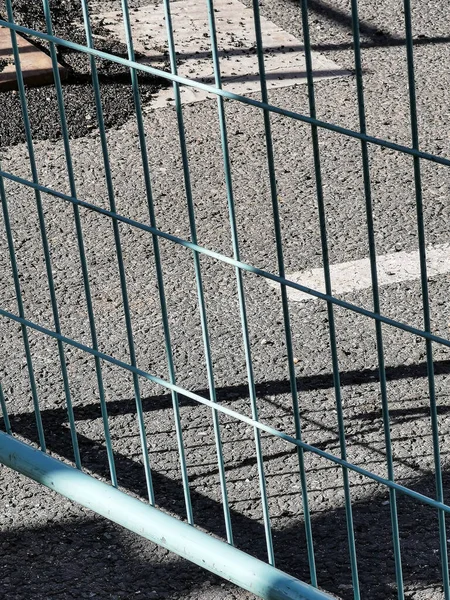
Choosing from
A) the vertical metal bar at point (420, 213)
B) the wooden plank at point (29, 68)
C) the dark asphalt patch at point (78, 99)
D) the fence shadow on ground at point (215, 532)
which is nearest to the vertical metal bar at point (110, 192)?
the fence shadow on ground at point (215, 532)

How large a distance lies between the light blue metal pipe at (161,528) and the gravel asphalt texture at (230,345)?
39 centimetres

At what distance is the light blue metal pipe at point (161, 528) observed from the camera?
88.7 inches

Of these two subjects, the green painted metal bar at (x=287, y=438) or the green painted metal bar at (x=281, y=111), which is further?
the green painted metal bar at (x=287, y=438)

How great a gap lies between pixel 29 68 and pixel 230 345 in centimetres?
280

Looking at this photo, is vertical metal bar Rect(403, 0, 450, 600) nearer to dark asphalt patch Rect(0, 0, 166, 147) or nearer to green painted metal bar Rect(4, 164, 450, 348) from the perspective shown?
green painted metal bar Rect(4, 164, 450, 348)

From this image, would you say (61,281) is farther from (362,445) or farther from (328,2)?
(328,2)

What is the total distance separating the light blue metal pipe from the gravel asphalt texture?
1.27 feet

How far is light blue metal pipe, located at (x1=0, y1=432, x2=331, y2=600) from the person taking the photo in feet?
7.39

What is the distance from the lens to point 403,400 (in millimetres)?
3488

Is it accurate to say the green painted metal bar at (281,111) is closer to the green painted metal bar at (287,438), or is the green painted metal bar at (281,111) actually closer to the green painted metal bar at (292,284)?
the green painted metal bar at (292,284)

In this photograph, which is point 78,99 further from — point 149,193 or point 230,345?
point 149,193

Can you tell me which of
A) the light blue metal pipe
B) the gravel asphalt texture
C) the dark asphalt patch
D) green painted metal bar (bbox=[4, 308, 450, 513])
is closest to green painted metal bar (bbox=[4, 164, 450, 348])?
green painted metal bar (bbox=[4, 308, 450, 513])

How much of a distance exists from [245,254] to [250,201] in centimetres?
49

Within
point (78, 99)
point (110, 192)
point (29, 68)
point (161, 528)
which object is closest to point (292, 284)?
point (110, 192)
